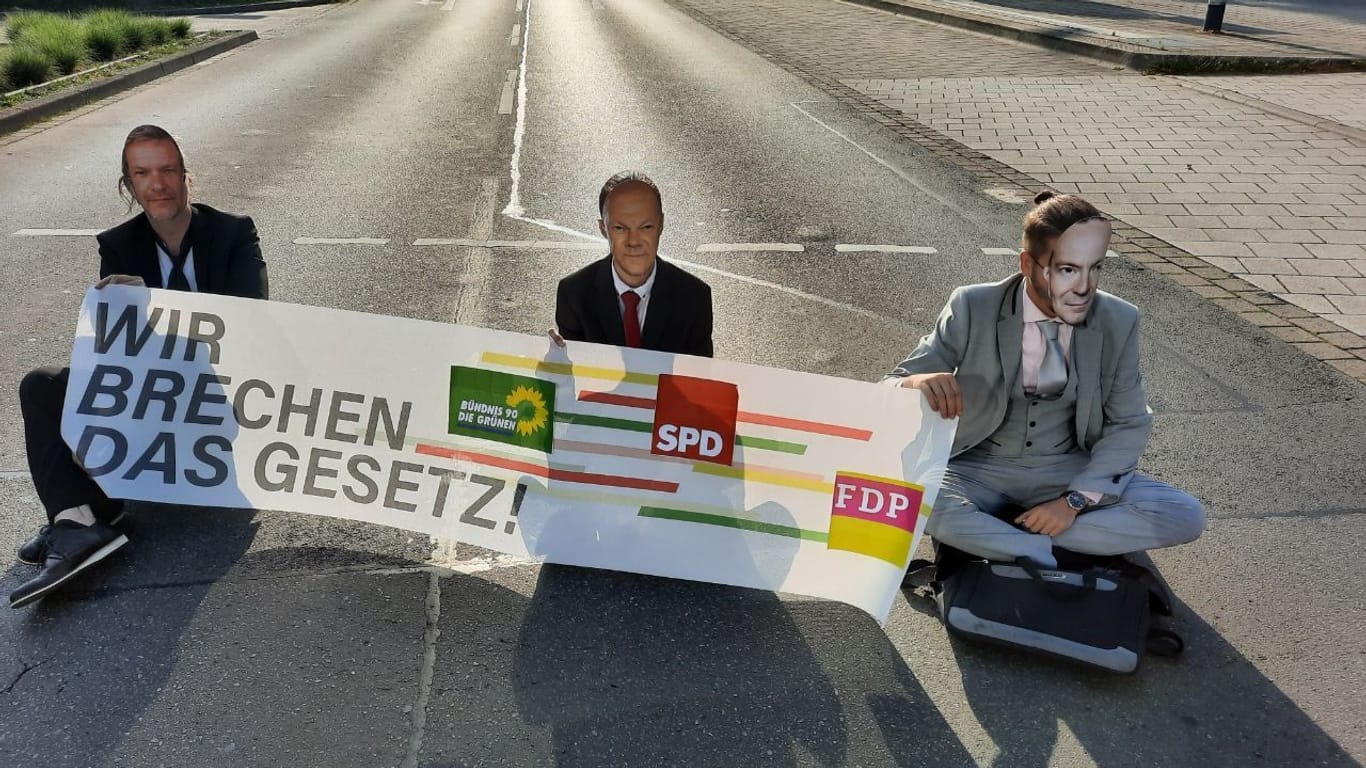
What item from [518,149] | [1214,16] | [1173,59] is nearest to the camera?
[518,149]

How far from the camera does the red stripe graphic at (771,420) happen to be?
394 centimetres

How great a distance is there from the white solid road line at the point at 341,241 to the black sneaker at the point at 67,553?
4676 mm

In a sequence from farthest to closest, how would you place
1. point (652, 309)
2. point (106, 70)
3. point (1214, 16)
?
1. point (1214, 16)
2. point (106, 70)
3. point (652, 309)

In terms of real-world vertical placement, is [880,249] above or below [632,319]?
below

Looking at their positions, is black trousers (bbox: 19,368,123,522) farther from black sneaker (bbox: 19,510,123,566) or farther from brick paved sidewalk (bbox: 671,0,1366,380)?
brick paved sidewalk (bbox: 671,0,1366,380)

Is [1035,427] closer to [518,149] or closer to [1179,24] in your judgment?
[518,149]

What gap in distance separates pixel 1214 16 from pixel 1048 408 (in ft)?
64.1

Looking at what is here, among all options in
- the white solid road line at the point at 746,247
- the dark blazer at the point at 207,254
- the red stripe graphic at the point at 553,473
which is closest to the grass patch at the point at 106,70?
the white solid road line at the point at 746,247

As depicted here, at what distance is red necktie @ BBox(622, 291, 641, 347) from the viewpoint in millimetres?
4344

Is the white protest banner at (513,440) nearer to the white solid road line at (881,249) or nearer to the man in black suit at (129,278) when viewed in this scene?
the man in black suit at (129,278)

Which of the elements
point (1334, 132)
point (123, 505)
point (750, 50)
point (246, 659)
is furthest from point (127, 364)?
point (750, 50)

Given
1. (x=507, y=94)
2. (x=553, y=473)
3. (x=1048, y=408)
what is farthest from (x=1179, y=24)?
(x=553, y=473)

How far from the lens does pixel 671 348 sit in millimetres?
4383

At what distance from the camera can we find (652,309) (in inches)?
170
